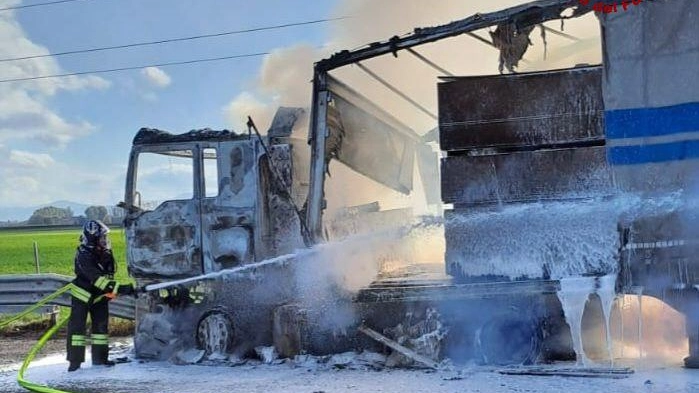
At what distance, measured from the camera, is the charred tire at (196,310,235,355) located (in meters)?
7.25

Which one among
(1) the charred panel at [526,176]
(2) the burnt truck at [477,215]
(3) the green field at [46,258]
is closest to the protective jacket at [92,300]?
(2) the burnt truck at [477,215]

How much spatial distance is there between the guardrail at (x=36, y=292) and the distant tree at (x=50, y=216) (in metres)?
46.8

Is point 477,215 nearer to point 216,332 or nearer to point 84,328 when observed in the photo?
point 216,332

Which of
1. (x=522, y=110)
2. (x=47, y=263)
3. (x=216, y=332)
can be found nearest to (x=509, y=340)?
(x=522, y=110)

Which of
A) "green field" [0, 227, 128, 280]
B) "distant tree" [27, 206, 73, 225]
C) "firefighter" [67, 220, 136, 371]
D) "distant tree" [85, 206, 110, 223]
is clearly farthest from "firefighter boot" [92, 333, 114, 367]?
"distant tree" [27, 206, 73, 225]

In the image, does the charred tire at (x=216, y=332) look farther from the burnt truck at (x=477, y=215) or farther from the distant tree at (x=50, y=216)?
the distant tree at (x=50, y=216)

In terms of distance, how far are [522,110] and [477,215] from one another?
0.97m

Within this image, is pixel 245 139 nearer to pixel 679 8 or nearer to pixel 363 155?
pixel 363 155

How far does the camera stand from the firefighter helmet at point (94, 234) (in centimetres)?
745

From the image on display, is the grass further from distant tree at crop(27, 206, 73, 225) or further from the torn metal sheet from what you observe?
distant tree at crop(27, 206, 73, 225)

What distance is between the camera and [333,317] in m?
6.91

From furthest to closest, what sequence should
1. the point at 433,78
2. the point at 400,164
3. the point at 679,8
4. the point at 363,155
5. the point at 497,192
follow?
the point at 433,78
the point at 400,164
the point at 363,155
the point at 497,192
the point at 679,8

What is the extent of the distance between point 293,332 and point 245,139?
2120mm

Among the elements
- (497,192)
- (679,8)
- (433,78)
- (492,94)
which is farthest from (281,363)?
(433,78)
